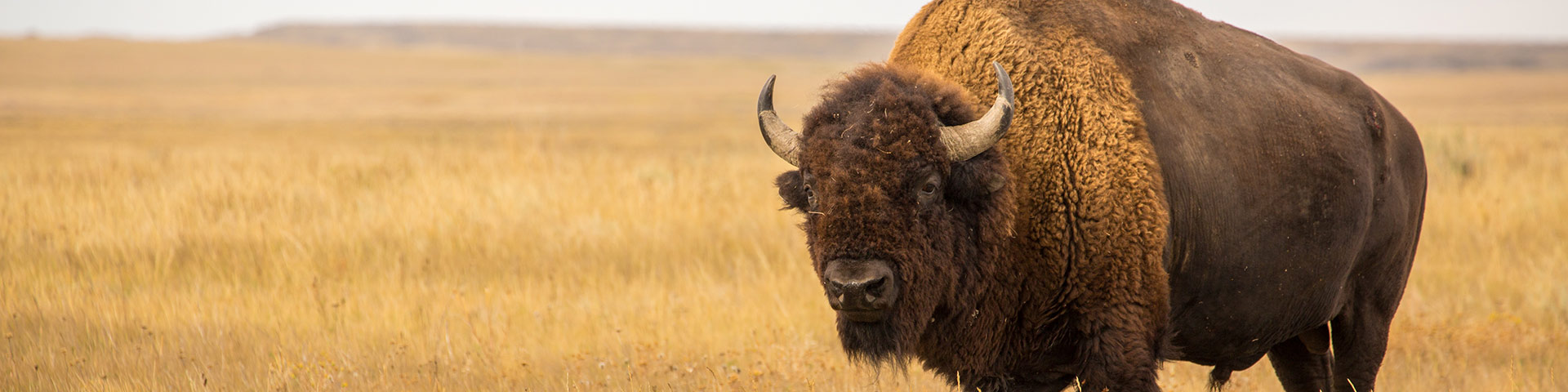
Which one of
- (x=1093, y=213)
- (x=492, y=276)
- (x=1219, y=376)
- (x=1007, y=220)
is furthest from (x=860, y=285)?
(x=492, y=276)

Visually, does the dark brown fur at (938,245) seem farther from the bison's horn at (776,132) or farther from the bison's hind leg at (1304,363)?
the bison's hind leg at (1304,363)

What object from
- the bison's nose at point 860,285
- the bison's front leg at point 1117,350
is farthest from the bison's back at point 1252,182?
the bison's nose at point 860,285

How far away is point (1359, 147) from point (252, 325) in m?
5.71

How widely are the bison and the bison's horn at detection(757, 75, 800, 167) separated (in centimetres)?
1

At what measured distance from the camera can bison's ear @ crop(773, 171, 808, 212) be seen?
13.0ft

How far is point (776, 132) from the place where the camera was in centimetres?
406

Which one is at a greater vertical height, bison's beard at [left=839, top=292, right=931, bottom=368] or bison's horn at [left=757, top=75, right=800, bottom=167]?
bison's horn at [left=757, top=75, right=800, bottom=167]

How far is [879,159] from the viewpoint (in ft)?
12.1

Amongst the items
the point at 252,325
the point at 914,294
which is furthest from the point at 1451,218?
the point at 252,325

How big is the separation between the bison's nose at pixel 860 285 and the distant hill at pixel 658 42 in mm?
124613

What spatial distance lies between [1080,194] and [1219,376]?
1.58 meters

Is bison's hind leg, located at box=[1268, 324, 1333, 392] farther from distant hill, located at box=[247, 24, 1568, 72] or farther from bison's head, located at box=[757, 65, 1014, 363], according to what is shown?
distant hill, located at box=[247, 24, 1568, 72]

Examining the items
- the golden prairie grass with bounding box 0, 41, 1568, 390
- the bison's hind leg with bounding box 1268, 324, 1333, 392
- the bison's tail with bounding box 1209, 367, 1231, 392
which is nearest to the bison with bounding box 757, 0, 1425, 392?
the bison's tail with bounding box 1209, 367, 1231, 392

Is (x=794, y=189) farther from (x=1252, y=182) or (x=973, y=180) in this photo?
(x=1252, y=182)
